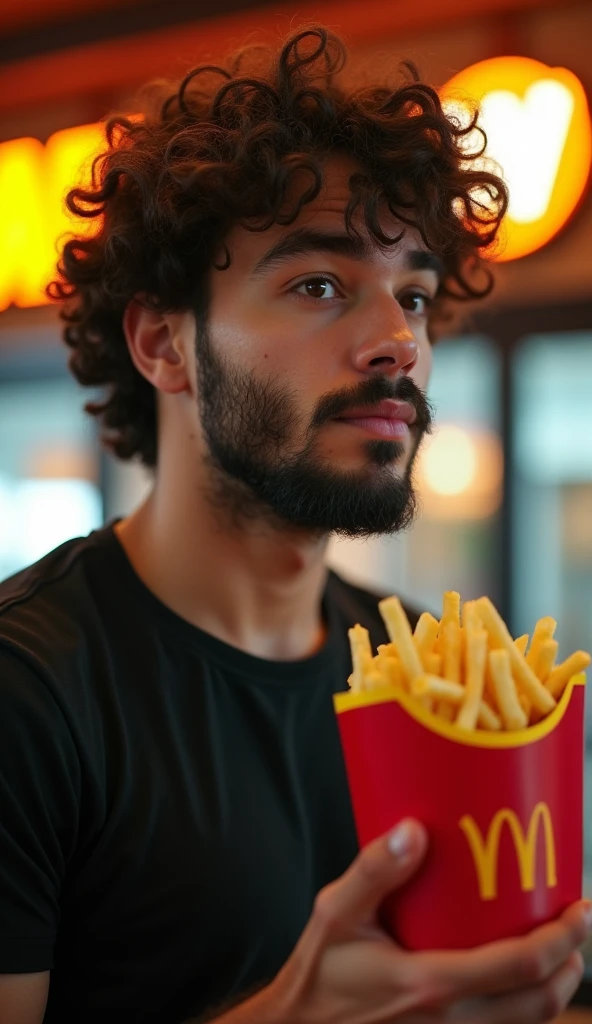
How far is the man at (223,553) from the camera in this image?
112 centimetres

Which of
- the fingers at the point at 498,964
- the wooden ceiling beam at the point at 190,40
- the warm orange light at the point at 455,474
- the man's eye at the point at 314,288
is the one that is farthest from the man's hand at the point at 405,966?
the warm orange light at the point at 455,474

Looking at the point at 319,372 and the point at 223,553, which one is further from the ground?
the point at 319,372

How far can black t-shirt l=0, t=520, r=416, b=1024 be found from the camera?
1.06 m

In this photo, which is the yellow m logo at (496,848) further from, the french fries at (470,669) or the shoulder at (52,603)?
the shoulder at (52,603)

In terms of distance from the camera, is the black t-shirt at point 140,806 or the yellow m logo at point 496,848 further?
the black t-shirt at point 140,806

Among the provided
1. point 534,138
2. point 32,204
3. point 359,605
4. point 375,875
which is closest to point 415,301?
point 359,605

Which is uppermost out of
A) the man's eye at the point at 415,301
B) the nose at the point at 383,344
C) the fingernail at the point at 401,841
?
the man's eye at the point at 415,301

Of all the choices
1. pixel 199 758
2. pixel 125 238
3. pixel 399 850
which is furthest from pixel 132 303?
pixel 399 850

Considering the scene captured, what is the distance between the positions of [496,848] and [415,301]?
80 cm

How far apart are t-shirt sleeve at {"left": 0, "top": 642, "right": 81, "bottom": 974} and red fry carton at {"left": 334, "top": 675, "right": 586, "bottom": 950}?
16.2 inches

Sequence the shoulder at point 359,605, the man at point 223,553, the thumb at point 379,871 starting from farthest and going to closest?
the shoulder at point 359,605
the man at point 223,553
the thumb at point 379,871

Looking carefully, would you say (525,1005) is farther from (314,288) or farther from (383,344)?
(314,288)

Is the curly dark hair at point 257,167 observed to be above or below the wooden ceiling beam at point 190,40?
below

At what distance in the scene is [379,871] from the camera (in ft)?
2.45
